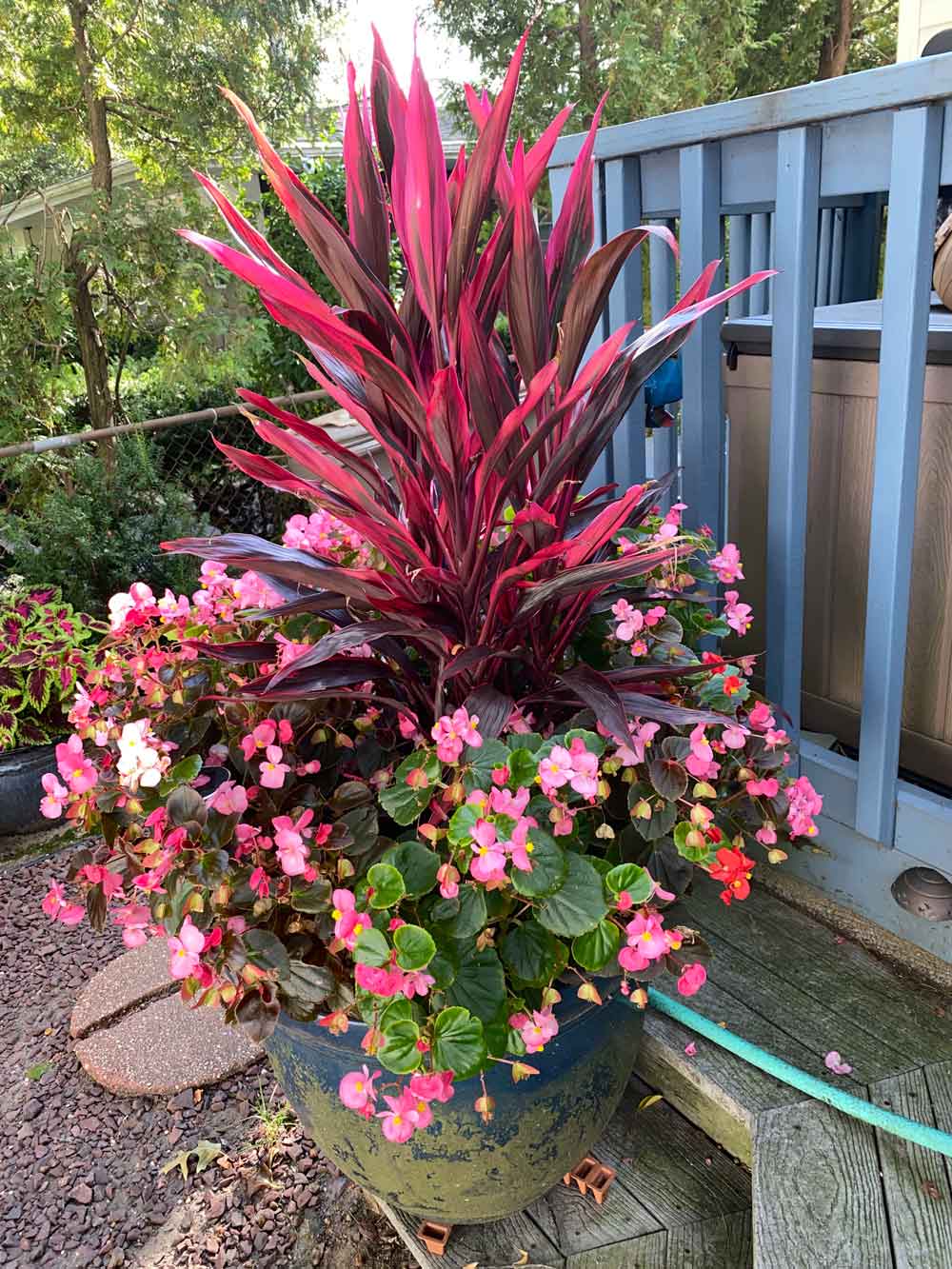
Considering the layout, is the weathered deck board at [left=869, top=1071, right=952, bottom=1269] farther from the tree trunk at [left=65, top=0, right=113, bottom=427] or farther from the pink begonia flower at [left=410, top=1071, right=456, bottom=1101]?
the tree trunk at [left=65, top=0, right=113, bottom=427]

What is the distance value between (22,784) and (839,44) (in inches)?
548

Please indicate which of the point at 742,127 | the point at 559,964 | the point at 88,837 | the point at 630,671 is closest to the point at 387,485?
the point at 630,671

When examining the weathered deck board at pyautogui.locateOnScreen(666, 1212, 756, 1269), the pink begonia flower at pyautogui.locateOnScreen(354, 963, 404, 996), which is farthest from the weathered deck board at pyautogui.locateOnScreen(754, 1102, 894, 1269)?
the pink begonia flower at pyautogui.locateOnScreen(354, 963, 404, 996)

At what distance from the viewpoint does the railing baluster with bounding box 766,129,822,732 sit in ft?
4.28

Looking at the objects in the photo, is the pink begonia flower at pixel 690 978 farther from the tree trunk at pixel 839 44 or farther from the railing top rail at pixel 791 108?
the tree trunk at pixel 839 44

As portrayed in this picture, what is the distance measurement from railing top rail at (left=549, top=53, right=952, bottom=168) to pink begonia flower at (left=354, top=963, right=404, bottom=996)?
1.12 meters

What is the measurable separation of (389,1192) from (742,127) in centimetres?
152

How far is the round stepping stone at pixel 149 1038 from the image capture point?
6.04ft

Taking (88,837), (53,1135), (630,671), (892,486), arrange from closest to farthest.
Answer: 1. (630,671)
2. (892,486)
3. (53,1135)
4. (88,837)

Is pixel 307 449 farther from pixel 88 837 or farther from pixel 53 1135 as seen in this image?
pixel 88 837

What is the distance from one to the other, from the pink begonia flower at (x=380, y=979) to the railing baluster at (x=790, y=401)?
2.77ft

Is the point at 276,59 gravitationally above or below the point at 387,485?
above

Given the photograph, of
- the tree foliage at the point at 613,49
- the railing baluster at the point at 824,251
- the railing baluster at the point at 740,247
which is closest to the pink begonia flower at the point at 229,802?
the railing baluster at the point at 740,247

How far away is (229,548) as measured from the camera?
43.2 inches
